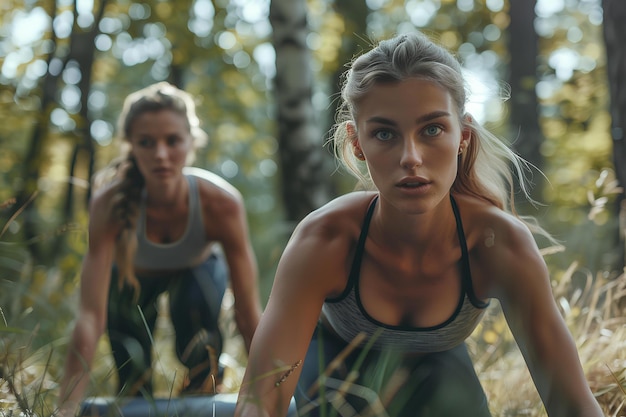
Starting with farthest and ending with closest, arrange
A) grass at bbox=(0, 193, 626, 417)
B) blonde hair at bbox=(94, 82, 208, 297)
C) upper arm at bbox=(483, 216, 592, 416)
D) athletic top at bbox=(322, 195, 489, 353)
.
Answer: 1. blonde hair at bbox=(94, 82, 208, 297)
2. grass at bbox=(0, 193, 626, 417)
3. athletic top at bbox=(322, 195, 489, 353)
4. upper arm at bbox=(483, 216, 592, 416)

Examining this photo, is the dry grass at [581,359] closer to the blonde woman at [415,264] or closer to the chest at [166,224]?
the blonde woman at [415,264]

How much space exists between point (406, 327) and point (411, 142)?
22.7 inches

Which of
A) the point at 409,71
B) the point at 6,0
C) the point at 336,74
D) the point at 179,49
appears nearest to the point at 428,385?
the point at 409,71

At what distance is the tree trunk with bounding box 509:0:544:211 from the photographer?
24.4ft

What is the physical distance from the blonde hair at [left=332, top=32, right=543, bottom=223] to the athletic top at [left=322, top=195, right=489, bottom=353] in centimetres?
14

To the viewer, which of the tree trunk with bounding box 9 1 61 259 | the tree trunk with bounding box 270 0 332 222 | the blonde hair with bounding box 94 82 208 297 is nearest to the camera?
the blonde hair with bounding box 94 82 208 297

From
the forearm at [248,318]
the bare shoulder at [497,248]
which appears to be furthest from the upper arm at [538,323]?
the forearm at [248,318]

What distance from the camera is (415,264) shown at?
2.10 metres

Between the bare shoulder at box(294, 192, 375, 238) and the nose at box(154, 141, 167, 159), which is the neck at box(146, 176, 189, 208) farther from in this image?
the bare shoulder at box(294, 192, 375, 238)

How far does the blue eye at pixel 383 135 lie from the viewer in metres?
1.90

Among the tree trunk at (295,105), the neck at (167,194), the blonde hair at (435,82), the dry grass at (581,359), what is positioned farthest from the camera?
the tree trunk at (295,105)

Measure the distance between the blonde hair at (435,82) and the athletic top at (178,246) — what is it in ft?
4.44

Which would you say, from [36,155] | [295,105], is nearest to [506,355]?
[295,105]

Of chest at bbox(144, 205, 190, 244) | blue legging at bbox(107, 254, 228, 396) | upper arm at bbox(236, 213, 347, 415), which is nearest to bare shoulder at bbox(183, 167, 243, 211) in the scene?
chest at bbox(144, 205, 190, 244)
